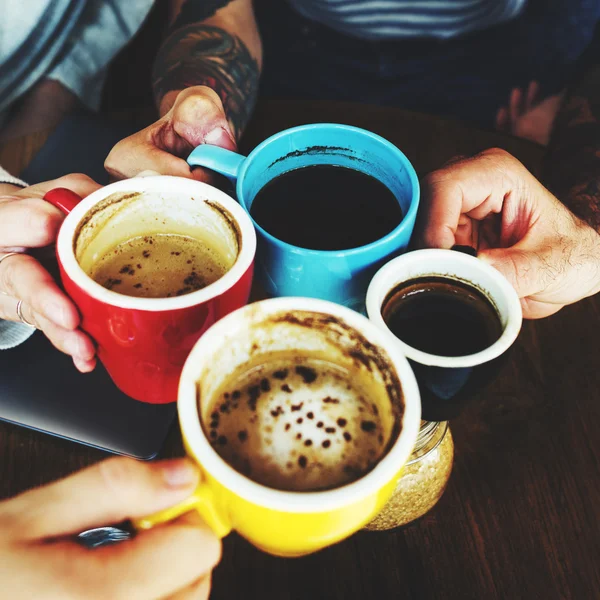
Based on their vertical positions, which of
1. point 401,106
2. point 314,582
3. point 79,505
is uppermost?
point 79,505

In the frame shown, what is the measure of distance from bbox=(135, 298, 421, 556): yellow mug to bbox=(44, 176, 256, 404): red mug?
0.06 meters

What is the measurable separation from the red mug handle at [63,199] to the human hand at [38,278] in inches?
3.5

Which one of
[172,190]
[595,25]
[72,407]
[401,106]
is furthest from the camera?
[401,106]

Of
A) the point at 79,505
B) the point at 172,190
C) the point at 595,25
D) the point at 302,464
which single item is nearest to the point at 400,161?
the point at 172,190

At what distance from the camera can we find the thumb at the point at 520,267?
2.38ft

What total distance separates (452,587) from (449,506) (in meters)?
0.09

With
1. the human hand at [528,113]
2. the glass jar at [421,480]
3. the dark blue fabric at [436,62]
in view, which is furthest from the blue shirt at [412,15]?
the glass jar at [421,480]

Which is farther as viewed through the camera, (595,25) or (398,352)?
(595,25)

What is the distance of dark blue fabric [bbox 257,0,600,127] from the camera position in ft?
4.43

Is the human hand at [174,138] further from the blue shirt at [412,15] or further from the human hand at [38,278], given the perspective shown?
the blue shirt at [412,15]

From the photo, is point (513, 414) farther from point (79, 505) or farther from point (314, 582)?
point (79, 505)

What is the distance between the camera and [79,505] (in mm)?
431

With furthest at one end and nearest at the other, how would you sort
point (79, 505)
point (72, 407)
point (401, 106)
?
point (401, 106) → point (72, 407) → point (79, 505)

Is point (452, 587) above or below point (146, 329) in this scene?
below
